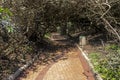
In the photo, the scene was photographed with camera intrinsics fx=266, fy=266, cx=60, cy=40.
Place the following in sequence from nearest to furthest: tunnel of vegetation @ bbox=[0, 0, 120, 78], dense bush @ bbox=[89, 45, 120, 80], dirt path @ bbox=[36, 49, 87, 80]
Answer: dense bush @ bbox=[89, 45, 120, 80]
dirt path @ bbox=[36, 49, 87, 80]
tunnel of vegetation @ bbox=[0, 0, 120, 78]

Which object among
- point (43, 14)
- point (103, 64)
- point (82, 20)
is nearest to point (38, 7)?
point (43, 14)

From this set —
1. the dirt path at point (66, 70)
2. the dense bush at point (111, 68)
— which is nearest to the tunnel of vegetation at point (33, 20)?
the dense bush at point (111, 68)

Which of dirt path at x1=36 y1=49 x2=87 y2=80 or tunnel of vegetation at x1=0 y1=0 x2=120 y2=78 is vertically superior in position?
tunnel of vegetation at x1=0 y1=0 x2=120 y2=78

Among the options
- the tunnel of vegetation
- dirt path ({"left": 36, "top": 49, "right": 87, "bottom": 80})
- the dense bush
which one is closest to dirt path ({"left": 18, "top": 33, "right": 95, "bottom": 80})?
dirt path ({"left": 36, "top": 49, "right": 87, "bottom": 80})

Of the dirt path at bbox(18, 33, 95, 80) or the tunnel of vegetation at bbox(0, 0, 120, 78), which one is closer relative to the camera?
the dirt path at bbox(18, 33, 95, 80)

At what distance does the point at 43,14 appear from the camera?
1759 cm

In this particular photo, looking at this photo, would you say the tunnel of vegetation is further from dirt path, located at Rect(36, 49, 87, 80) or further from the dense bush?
dirt path, located at Rect(36, 49, 87, 80)

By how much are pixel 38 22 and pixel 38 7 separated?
1.60m

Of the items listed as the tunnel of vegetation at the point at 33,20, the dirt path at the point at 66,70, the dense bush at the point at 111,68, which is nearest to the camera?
the dense bush at the point at 111,68

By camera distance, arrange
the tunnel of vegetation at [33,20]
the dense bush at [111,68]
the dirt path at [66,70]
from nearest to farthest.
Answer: the dense bush at [111,68] < the dirt path at [66,70] < the tunnel of vegetation at [33,20]

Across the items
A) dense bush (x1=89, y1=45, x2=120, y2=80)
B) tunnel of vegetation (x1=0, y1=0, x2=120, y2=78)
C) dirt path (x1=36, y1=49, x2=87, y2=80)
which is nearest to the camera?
dense bush (x1=89, y1=45, x2=120, y2=80)

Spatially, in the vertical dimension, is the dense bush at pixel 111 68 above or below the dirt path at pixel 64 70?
above

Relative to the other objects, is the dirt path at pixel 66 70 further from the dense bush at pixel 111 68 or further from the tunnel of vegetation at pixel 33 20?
the tunnel of vegetation at pixel 33 20

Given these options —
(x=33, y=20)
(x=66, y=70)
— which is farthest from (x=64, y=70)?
(x=33, y=20)
